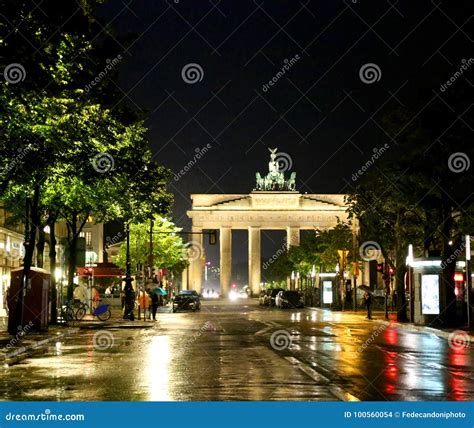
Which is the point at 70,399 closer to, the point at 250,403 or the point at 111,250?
the point at 250,403

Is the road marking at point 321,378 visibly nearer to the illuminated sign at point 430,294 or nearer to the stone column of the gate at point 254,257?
the illuminated sign at point 430,294

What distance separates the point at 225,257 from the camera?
172000 millimetres

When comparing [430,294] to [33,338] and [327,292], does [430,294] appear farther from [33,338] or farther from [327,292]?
[327,292]

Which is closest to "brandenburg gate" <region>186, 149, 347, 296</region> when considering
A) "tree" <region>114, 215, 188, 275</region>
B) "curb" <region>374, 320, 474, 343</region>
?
"tree" <region>114, 215, 188, 275</region>

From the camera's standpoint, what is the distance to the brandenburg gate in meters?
162

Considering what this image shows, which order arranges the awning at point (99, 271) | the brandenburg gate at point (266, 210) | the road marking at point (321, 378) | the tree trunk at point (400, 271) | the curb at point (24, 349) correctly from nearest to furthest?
the road marking at point (321, 378), the curb at point (24, 349), the tree trunk at point (400, 271), the awning at point (99, 271), the brandenburg gate at point (266, 210)

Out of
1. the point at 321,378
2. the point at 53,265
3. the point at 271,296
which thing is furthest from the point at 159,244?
the point at 321,378

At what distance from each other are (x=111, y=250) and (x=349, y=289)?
69272mm

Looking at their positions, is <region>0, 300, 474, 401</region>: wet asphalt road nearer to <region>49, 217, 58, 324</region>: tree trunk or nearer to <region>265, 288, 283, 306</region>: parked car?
<region>49, 217, 58, 324</region>: tree trunk

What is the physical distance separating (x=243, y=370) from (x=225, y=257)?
153347 millimetres

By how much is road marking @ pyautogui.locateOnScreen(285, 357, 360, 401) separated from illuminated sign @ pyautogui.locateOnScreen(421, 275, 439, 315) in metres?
20.6

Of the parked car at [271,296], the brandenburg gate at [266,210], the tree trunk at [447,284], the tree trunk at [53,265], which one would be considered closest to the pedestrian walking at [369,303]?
the tree trunk at [447,284]

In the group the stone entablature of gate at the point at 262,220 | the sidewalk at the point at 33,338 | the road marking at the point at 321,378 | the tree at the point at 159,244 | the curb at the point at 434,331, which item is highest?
the stone entablature of gate at the point at 262,220

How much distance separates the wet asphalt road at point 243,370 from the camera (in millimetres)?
14461
